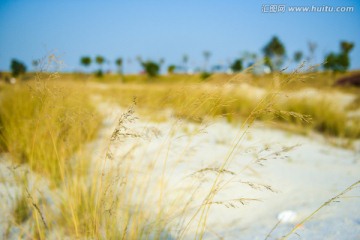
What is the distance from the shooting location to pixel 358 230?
110 centimetres

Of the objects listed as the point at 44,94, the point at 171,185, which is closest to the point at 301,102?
the point at 171,185

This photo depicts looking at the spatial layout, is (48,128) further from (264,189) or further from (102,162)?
(264,189)

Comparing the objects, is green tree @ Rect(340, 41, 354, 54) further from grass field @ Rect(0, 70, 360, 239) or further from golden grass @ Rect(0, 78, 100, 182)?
golden grass @ Rect(0, 78, 100, 182)

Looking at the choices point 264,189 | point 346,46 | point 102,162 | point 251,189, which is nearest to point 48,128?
point 102,162

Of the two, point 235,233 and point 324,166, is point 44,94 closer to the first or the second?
point 235,233

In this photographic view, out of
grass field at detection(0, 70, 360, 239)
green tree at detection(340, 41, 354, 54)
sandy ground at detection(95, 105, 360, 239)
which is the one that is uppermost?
green tree at detection(340, 41, 354, 54)

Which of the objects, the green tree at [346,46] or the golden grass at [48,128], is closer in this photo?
the golden grass at [48,128]

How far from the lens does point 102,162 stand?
2.04m

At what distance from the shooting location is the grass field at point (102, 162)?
0.96 m

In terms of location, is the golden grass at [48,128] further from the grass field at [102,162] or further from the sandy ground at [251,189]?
the sandy ground at [251,189]

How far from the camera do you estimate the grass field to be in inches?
37.7

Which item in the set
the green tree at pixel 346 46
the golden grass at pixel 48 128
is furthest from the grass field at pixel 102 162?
the green tree at pixel 346 46

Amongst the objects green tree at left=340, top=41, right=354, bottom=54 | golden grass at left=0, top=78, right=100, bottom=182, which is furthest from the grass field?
green tree at left=340, top=41, right=354, bottom=54

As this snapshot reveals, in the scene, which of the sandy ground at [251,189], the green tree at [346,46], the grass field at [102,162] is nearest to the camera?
the grass field at [102,162]
